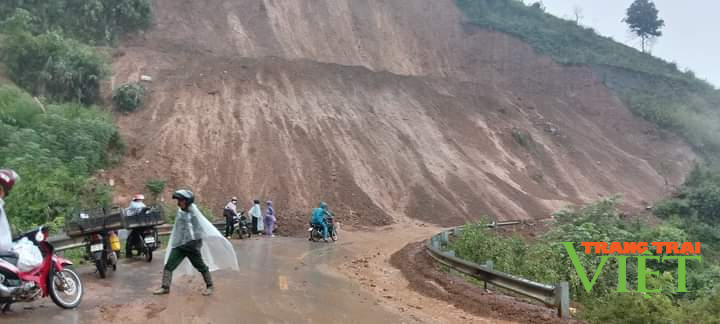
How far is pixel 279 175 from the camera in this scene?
1066 inches

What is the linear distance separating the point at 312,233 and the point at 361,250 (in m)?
3.11

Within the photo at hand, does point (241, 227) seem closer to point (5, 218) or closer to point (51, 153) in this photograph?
point (51, 153)

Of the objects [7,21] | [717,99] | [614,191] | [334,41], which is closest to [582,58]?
[717,99]

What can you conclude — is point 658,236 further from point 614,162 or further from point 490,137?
point 614,162

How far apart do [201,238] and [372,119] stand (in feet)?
86.3

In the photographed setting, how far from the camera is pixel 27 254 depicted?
286 inches

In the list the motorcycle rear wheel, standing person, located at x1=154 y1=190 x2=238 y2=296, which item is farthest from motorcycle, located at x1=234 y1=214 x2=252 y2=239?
standing person, located at x1=154 y1=190 x2=238 y2=296

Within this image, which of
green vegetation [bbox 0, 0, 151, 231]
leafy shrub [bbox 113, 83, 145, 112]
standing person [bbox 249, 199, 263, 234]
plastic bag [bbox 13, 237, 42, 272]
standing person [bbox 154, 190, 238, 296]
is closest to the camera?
plastic bag [bbox 13, 237, 42, 272]

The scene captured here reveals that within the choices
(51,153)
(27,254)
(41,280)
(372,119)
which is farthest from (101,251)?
(372,119)

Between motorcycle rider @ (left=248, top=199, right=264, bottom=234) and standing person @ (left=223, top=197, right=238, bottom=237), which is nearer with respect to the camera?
standing person @ (left=223, top=197, right=238, bottom=237)

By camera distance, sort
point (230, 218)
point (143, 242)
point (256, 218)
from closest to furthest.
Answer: point (143, 242) < point (230, 218) < point (256, 218)

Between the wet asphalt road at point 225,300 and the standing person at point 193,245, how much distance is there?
0.42 m

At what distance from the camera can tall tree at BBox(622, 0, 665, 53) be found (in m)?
71.3

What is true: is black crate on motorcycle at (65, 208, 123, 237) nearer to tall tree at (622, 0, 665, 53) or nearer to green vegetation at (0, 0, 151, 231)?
green vegetation at (0, 0, 151, 231)
